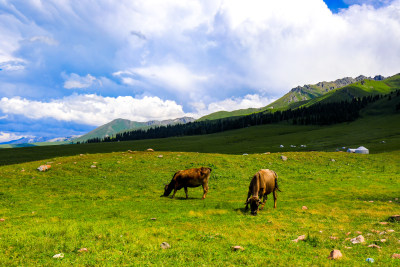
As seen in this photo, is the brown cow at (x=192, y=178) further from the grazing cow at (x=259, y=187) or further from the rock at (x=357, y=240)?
the rock at (x=357, y=240)

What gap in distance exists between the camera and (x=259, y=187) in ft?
52.9

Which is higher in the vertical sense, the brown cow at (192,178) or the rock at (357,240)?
the brown cow at (192,178)

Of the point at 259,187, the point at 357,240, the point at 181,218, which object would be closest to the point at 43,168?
the point at 181,218

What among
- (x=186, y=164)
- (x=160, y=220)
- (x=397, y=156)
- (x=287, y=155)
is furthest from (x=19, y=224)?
(x=397, y=156)

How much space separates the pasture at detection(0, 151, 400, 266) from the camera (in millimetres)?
8352

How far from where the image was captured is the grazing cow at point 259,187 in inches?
593

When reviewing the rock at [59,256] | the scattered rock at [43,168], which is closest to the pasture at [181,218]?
the rock at [59,256]

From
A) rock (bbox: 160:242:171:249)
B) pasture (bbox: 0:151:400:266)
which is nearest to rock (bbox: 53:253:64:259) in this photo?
pasture (bbox: 0:151:400:266)

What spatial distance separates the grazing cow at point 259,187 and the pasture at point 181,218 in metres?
0.93

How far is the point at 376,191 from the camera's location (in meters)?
23.2

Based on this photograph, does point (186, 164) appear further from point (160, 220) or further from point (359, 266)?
point (359, 266)

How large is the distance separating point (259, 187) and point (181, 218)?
6.16 meters

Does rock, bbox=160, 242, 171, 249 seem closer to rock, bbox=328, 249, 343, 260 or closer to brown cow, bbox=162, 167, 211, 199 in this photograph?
rock, bbox=328, 249, 343, 260

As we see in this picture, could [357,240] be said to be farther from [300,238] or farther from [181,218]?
[181,218]
